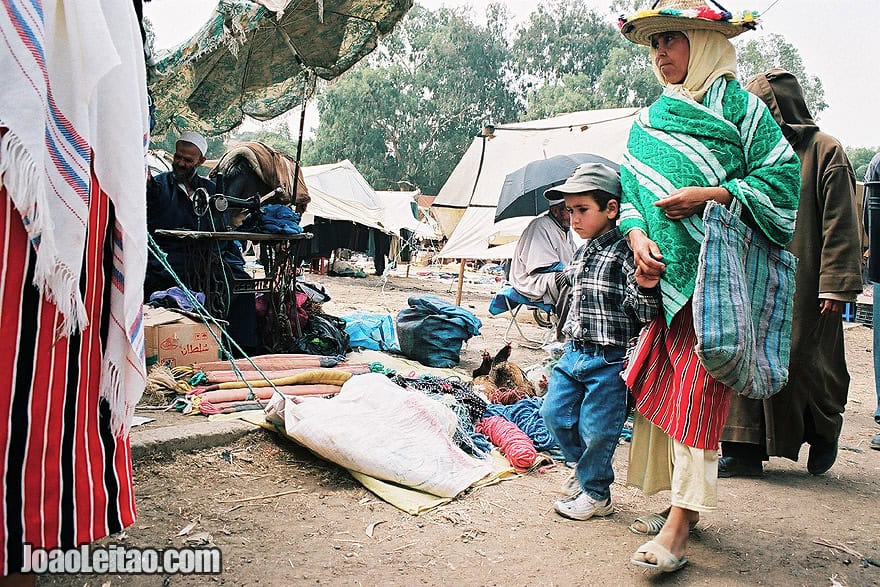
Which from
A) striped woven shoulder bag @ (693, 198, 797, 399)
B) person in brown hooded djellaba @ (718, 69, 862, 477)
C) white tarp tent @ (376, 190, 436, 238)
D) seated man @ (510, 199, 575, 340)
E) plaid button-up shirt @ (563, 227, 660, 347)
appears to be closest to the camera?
striped woven shoulder bag @ (693, 198, 797, 399)

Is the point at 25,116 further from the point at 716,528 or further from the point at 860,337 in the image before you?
the point at 860,337

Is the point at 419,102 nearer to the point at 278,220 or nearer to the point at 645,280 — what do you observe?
the point at 278,220

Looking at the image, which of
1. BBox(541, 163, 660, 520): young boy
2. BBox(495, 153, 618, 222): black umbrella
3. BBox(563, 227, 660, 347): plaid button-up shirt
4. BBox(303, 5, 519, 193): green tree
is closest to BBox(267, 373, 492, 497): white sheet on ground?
BBox(541, 163, 660, 520): young boy

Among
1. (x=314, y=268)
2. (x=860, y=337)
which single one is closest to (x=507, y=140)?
(x=860, y=337)

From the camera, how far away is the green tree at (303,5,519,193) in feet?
130

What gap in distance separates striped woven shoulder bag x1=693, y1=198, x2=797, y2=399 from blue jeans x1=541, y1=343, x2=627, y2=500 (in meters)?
0.51

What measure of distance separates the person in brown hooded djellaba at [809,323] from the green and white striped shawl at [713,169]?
4.12 feet

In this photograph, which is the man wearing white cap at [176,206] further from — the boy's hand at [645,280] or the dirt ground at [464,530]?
the boy's hand at [645,280]

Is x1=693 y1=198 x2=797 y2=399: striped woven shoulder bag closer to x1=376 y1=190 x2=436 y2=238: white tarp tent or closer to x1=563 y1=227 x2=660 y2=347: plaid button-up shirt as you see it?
x1=563 y1=227 x2=660 y2=347: plaid button-up shirt

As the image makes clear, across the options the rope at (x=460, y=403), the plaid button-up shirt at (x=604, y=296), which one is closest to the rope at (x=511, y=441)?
the rope at (x=460, y=403)

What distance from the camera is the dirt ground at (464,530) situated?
234 centimetres

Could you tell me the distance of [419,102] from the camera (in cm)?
4122

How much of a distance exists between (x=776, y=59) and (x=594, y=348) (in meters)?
46.7

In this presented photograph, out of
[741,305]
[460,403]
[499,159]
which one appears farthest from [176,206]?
[499,159]
